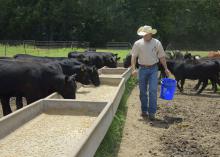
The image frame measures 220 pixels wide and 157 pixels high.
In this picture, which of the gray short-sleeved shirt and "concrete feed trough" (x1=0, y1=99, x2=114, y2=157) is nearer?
"concrete feed trough" (x1=0, y1=99, x2=114, y2=157)

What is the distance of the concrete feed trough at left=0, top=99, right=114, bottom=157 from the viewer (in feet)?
21.0

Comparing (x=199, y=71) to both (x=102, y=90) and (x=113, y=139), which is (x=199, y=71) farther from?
(x=113, y=139)

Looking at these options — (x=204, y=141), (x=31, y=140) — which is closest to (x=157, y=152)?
(x=204, y=141)

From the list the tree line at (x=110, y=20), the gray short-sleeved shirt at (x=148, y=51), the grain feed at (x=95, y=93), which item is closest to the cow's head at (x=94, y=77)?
the grain feed at (x=95, y=93)

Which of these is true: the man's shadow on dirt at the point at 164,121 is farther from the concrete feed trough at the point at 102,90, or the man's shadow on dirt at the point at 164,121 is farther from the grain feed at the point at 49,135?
the grain feed at the point at 49,135

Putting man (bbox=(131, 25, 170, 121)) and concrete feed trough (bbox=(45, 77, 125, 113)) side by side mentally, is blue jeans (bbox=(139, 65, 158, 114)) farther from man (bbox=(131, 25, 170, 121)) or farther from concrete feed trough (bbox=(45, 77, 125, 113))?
concrete feed trough (bbox=(45, 77, 125, 113))

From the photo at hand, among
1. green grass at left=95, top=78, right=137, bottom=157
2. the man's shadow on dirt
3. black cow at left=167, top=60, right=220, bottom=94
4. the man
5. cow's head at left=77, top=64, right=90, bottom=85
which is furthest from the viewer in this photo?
black cow at left=167, top=60, right=220, bottom=94

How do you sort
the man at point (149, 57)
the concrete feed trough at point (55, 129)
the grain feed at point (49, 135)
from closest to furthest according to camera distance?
the concrete feed trough at point (55, 129), the grain feed at point (49, 135), the man at point (149, 57)

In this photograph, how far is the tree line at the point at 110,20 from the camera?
195 ft

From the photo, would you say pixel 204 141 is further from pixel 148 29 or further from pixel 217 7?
pixel 217 7

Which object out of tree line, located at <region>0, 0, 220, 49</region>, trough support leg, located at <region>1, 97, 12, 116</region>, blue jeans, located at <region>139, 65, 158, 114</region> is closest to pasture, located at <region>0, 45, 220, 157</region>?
blue jeans, located at <region>139, 65, 158, 114</region>

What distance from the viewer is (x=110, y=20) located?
195 feet

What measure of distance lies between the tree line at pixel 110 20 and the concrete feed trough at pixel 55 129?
50027 millimetres

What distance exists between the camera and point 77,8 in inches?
2333
